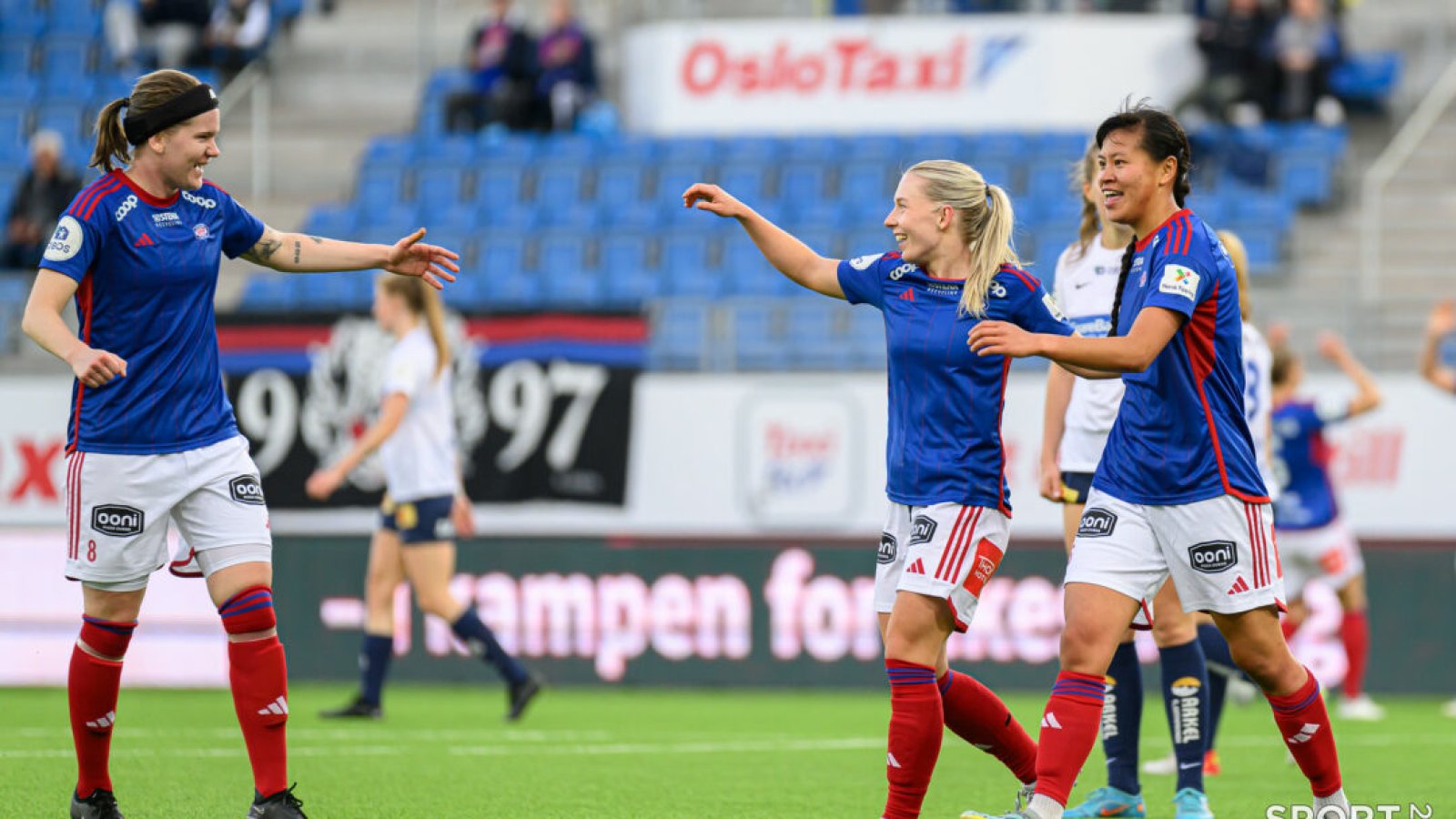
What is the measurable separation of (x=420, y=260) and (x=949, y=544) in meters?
1.96

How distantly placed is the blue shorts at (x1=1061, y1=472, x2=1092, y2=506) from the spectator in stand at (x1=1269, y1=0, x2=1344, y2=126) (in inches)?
481

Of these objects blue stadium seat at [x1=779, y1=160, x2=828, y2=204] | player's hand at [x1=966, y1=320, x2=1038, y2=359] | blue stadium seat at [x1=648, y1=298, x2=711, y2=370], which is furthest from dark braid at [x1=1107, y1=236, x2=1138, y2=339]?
blue stadium seat at [x1=779, y1=160, x2=828, y2=204]

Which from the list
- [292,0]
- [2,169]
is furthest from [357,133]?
[2,169]

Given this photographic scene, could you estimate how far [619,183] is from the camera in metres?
18.8

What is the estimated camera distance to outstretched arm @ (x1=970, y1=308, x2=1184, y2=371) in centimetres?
536

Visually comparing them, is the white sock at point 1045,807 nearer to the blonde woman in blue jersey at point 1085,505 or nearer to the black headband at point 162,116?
the blonde woman in blue jersey at point 1085,505

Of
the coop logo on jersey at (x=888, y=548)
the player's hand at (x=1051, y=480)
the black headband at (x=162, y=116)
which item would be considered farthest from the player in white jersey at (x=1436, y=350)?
the black headband at (x=162, y=116)

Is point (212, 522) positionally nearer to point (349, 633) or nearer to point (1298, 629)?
point (349, 633)

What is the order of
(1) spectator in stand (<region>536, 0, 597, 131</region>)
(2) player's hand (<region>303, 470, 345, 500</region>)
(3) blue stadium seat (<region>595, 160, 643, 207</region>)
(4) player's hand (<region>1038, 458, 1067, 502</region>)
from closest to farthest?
(4) player's hand (<region>1038, 458, 1067, 502</region>)
(2) player's hand (<region>303, 470, 345, 500</region>)
(3) blue stadium seat (<region>595, 160, 643, 207</region>)
(1) spectator in stand (<region>536, 0, 597, 131</region>)

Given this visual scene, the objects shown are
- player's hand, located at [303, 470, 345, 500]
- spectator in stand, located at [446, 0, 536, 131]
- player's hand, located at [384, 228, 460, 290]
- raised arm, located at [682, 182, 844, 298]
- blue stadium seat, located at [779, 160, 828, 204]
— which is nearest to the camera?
raised arm, located at [682, 182, 844, 298]

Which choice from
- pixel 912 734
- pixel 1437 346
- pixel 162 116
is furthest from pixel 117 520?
pixel 1437 346

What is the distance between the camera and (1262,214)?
1748cm

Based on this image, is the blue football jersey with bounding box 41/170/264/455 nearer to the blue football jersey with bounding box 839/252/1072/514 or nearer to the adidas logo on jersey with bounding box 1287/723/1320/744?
the blue football jersey with bounding box 839/252/1072/514

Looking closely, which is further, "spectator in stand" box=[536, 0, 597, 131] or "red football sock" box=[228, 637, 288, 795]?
"spectator in stand" box=[536, 0, 597, 131]
